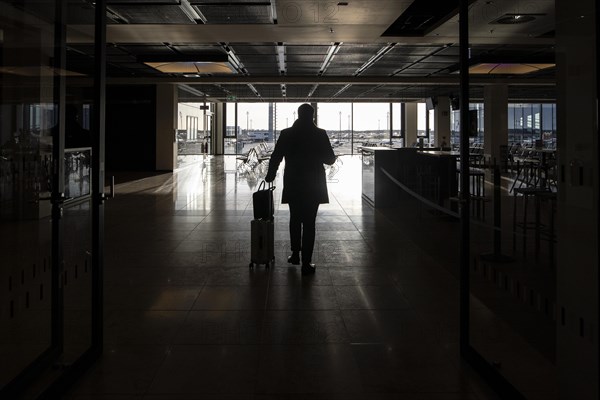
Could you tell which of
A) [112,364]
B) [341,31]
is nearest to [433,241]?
[112,364]

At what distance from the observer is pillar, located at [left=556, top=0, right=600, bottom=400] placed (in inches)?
83.6

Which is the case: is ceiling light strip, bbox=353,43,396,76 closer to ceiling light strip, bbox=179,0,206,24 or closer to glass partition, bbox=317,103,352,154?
ceiling light strip, bbox=179,0,206,24

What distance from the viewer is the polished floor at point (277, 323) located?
2.94 meters

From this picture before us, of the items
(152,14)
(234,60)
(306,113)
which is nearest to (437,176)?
(306,113)

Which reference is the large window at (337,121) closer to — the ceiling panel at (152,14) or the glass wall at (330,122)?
the glass wall at (330,122)

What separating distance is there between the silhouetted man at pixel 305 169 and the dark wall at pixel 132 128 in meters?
18.1

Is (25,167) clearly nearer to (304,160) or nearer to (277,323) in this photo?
(277,323)

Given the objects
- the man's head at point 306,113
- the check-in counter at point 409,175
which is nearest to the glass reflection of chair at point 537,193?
the man's head at point 306,113

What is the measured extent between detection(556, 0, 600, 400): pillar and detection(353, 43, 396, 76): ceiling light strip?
12335 mm

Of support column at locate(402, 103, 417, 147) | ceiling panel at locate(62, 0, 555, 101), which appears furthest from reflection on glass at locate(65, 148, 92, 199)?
support column at locate(402, 103, 417, 147)

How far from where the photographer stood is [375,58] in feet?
54.8

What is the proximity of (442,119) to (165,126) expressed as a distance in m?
14.7

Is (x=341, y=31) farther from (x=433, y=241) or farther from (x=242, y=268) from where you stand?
(x=242, y=268)

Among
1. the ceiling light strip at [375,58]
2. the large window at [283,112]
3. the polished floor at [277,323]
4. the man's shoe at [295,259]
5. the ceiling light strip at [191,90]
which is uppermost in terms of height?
the large window at [283,112]
